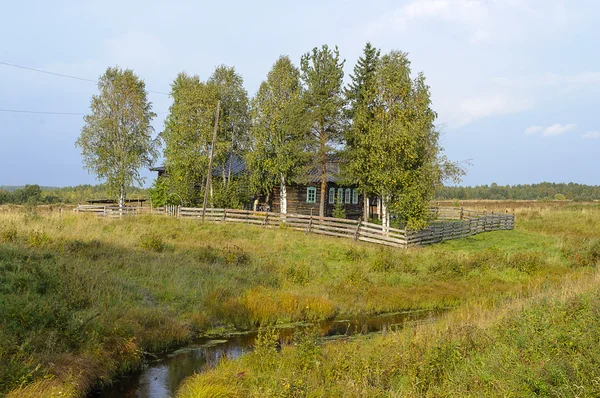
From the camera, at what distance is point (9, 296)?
441 inches

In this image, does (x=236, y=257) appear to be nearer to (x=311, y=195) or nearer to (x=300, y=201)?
(x=300, y=201)

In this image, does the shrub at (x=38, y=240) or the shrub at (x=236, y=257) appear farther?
the shrub at (x=236, y=257)

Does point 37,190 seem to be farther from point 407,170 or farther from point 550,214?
point 550,214

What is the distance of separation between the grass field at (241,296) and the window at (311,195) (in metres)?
11.9

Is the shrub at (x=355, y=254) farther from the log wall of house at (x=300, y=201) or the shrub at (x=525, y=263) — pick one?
the log wall of house at (x=300, y=201)

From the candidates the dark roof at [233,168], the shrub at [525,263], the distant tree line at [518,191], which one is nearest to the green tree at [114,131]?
the dark roof at [233,168]

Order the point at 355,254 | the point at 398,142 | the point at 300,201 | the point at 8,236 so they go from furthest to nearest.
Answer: the point at 300,201
the point at 398,142
the point at 355,254
the point at 8,236

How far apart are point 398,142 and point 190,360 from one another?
19730 mm

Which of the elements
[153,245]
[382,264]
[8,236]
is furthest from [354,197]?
[8,236]

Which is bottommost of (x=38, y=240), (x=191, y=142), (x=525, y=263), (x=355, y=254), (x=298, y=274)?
(x=298, y=274)

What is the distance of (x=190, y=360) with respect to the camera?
11.0 metres

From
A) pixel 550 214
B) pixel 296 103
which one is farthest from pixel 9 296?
pixel 550 214

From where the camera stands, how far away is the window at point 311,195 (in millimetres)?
39791

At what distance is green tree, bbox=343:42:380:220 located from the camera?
29.5 m
